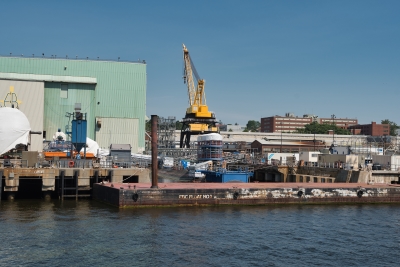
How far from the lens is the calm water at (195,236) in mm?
28547

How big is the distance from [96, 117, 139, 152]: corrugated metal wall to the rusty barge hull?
3790 cm

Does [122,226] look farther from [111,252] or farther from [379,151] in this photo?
[379,151]

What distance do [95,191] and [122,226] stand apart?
15791mm

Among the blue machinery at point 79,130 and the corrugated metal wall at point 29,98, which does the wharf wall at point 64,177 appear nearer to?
the blue machinery at point 79,130

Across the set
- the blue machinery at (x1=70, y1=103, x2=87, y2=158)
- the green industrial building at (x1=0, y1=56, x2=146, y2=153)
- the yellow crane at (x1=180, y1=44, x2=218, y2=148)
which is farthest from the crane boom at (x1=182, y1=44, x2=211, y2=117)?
the blue machinery at (x1=70, y1=103, x2=87, y2=158)

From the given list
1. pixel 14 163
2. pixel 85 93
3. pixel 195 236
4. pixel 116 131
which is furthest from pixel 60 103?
pixel 195 236

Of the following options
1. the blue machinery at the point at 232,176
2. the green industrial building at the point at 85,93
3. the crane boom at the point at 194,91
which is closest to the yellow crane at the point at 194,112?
the crane boom at the point at 194,91

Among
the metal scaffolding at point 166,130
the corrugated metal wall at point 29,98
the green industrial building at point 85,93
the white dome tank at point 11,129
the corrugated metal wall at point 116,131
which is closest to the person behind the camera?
the white dome tank at point 11,129

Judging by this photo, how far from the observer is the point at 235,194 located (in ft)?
157

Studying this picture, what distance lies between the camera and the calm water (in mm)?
28547

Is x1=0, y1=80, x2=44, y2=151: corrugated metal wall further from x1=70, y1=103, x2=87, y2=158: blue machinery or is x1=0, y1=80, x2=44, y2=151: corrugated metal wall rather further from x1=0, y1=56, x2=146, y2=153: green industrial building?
x1=70, y1=103, x2=87, y2=158: blue machinery

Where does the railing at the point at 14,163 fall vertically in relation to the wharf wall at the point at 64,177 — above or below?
above

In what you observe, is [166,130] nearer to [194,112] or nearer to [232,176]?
[194,112]

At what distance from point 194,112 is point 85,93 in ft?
153
